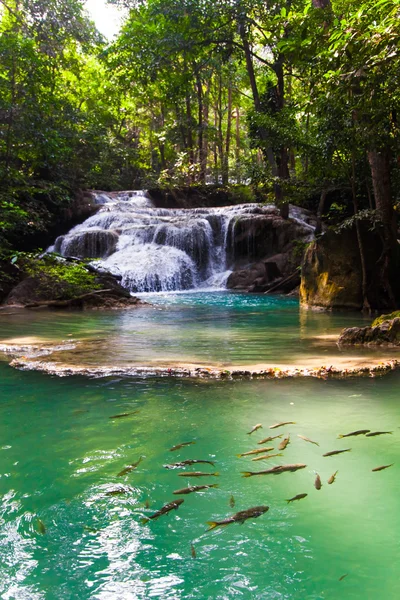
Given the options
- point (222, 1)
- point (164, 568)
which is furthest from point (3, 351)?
point (222, 1)

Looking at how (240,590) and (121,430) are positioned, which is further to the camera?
(121,430)

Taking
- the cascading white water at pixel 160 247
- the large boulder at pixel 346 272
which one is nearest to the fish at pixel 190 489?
the large boulder at pixel 346 272

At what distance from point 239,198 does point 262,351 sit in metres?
22.5

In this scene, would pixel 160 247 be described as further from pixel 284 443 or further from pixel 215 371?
pixel 284 443

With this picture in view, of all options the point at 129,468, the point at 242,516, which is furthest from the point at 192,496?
the point at 129,468

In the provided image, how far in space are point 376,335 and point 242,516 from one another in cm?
473

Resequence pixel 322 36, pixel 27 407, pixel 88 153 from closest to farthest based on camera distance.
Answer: pixel 27 407
pixel 322 36
pixel 88 153

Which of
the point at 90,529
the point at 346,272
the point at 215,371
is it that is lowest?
the point at 90,529

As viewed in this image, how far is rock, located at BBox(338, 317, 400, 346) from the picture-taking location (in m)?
6.54

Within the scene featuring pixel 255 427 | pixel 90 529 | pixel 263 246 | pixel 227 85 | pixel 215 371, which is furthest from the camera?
pixel 227 85

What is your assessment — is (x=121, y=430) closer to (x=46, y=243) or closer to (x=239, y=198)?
(x=46, y=243)

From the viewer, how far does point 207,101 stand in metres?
29.4

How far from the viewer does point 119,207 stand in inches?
936

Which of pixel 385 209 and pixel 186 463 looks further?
pixel 385 209
